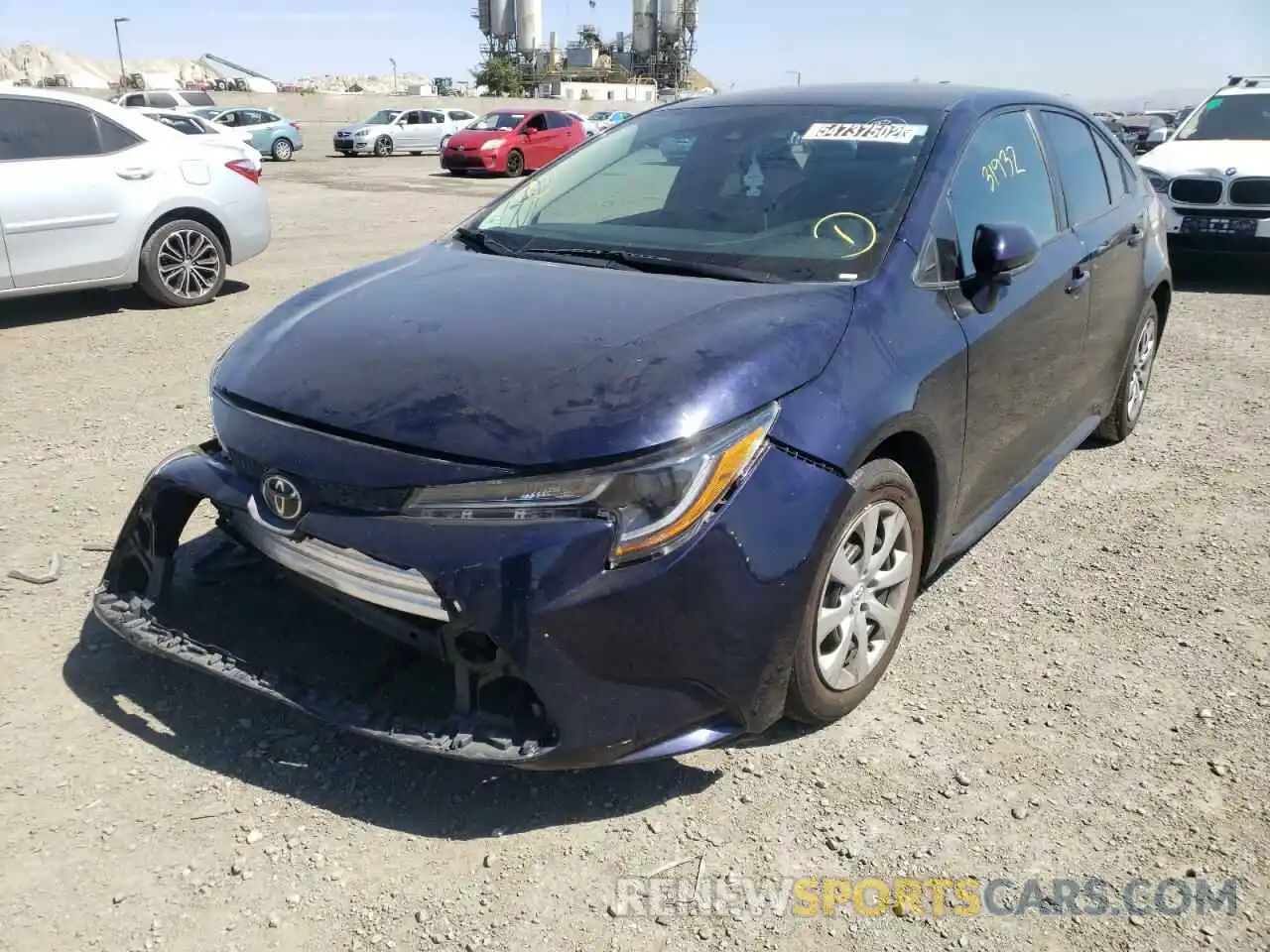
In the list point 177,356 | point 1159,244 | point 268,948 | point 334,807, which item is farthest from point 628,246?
point 177,356

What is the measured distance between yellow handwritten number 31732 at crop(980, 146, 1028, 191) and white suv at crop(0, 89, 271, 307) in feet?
20.5

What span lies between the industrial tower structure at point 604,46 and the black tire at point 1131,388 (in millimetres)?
89888

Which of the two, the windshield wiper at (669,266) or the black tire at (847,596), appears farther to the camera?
the windshield wiper at (669,266)

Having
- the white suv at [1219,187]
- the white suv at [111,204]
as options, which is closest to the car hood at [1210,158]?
the white suv at [1219,187]

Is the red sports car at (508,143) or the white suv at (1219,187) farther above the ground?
the white suv at (1219,187)

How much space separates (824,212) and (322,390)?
160 centimetres

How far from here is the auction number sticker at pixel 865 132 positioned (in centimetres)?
335

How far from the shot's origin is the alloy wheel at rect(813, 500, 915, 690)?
2.65 metres

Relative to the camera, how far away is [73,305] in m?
8.00

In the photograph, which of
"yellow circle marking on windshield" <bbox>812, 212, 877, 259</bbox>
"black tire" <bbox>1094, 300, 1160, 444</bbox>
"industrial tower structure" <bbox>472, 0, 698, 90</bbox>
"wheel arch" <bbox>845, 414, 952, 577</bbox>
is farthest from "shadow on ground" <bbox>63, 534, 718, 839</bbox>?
"industrial tower structure" <bbox>472, 0, 698, 90</bbox>

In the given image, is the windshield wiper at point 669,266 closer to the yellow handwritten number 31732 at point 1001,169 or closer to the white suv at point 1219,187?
the yellow handwritten number 31732 at point 1001,169

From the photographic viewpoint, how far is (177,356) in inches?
257

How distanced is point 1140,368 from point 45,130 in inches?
280

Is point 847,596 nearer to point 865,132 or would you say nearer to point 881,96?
point 865,132
